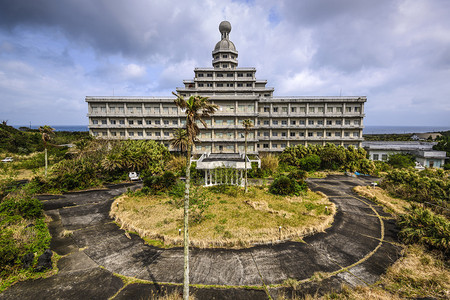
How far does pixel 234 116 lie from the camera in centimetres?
4559

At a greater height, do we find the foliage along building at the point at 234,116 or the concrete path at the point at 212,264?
the foliage along building at the point at 234,116

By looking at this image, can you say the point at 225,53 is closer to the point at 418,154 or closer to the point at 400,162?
the point at 400,162

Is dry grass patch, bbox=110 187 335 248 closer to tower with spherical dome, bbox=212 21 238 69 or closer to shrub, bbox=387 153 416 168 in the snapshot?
shrub, bbox=387 153 416 168

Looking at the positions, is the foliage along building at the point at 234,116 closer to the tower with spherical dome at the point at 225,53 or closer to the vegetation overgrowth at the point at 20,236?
the tower with spherical dome at the point at 225,53

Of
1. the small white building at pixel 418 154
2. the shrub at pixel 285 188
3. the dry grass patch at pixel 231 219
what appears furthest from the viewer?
the small white building at pixel 418 154

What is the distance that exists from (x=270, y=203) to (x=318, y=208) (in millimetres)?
5385

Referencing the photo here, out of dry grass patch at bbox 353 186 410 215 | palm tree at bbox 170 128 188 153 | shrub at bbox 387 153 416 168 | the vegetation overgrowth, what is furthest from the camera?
shrub at bbox 387 153 416 168

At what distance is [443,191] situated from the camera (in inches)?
872

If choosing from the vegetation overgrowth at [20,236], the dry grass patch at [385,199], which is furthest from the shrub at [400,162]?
the vegetation overgrowth at [20,236]

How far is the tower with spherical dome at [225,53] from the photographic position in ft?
172

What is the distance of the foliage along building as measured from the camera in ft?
154

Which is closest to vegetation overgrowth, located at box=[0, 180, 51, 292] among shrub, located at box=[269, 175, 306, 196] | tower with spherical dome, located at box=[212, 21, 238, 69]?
shrub, located at box=[269, 175, 306, 196]

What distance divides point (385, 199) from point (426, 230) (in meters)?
10.5

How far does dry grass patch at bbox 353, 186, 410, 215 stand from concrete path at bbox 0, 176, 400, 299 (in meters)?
3.18
